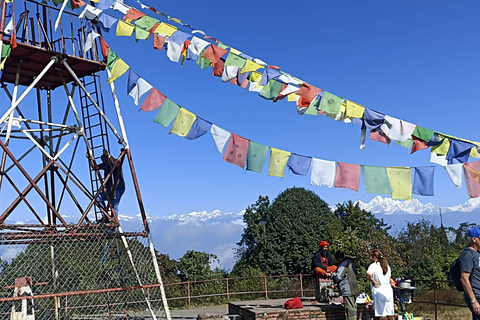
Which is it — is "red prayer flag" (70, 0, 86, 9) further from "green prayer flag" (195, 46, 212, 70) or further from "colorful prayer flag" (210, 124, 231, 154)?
"colorful prayer flag" (210, 124, 231, 154)

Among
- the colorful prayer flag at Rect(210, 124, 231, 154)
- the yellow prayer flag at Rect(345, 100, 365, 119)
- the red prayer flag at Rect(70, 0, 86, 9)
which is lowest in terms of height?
the colorful prayer flag at Rect(210, 124, 231, 154)

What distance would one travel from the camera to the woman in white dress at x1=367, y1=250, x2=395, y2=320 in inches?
334

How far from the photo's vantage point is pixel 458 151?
909 centimetres

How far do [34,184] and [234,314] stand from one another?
559cm

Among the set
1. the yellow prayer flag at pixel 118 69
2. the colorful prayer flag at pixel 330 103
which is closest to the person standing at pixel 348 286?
the colorful prayer flag at pixel 330 103

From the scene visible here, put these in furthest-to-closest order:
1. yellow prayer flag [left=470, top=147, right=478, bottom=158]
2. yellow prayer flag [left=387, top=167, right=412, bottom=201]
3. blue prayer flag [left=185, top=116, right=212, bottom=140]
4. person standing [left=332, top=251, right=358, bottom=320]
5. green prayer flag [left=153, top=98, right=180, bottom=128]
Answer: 1. green prayer flag [left=153, top=98, right=180, bottom=128]
2. blue prayer flag [left=185, top=116, right=212, bottom=140]
3. person standing [left=332, top=251, right=358, bottom=320]
4. yellow prayer flag [left=387, top=167, right=412, bottom=201]
5. yellow prayer flag [left=470, top=147, right=478, bottom=158]

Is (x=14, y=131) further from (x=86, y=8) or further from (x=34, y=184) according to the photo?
(x=86, y=8)

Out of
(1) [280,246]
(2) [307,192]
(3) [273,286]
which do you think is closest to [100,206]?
(3) [273,286]

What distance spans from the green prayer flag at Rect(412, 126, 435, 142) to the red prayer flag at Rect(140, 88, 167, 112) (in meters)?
5.02

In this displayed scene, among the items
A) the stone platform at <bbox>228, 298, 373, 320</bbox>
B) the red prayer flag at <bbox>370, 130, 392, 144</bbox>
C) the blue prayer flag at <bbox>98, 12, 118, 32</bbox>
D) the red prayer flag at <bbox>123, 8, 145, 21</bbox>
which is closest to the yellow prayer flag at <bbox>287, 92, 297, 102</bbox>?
the red prayer flag at <bbox>370, 130, 392, 144</bbox>

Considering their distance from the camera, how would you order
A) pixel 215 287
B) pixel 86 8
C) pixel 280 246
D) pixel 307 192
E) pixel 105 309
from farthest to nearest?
pixel 307 192 → pixel 280 246 → pixel 215 287 → pixel 105 309 → pixel 86 8

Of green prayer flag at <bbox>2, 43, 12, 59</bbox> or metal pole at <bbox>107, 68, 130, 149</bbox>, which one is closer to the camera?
green prayer flag at <bbox>2, 43, 12, 59</bbox>

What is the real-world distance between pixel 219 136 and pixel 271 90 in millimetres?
1397

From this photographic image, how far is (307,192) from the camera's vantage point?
31.4m
